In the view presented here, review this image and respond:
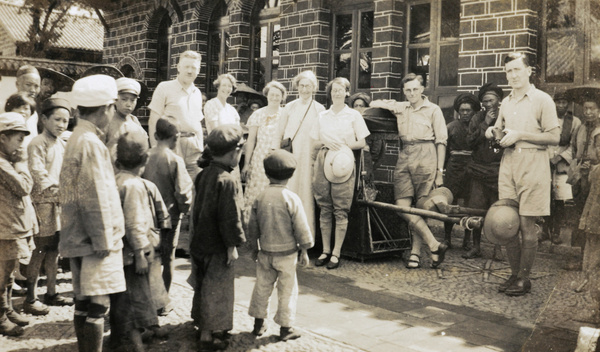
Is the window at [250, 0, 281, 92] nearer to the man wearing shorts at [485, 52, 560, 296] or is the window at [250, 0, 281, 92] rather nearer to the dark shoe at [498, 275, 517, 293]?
the man wearing shorts at [485, 52, 560, 296]

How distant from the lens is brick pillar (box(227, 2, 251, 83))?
39.4 feet

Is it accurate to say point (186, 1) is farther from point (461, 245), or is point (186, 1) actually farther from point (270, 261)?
point (270, 261)

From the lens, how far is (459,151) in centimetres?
749

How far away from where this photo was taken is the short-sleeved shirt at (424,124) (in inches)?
261

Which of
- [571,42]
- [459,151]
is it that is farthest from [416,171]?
[571,42]

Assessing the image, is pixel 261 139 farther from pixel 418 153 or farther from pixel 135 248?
pixel 135 248

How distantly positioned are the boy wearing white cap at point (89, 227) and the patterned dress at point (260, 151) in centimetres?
355

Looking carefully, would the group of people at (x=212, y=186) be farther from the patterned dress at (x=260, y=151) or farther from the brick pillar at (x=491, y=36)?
the brick pillar at (x=491, y=36)

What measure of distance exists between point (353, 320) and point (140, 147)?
207cm

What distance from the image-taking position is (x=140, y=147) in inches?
158

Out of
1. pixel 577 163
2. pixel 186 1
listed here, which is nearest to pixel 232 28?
pixel 186 1

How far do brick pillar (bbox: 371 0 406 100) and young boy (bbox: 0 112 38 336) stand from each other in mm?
5859

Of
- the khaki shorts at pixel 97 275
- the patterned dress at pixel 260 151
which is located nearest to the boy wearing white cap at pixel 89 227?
the khaki shorts at pixel 97 275

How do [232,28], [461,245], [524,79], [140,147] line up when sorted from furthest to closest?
[232,28]
[461,245]
[524,79]
[140,147]
